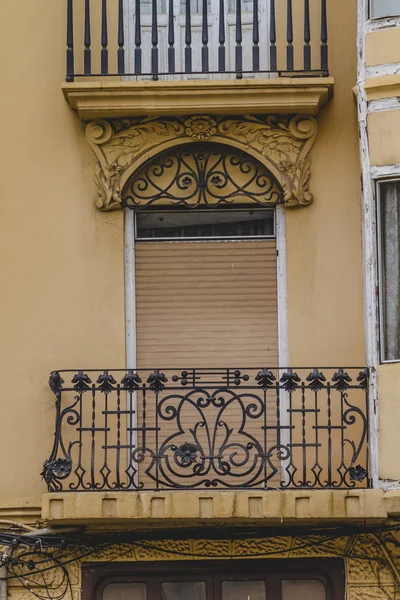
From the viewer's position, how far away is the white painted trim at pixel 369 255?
1515 cm

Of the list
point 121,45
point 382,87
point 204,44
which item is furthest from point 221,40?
point 382,87

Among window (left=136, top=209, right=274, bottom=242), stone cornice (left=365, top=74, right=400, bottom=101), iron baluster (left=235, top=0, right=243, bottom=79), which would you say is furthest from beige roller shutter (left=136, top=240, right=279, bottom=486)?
stone cornice (left=365, top=74, right=400, bottom=101)

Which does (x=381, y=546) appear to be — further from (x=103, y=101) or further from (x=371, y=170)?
(x=103, y=101)

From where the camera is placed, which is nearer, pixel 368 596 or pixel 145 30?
pixel 368 596

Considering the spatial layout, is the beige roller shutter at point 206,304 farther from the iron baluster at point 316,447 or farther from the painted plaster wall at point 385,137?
the painted plaster wall at point 385,137

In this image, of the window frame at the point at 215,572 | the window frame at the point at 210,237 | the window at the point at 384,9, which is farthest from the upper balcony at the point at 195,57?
the window frame at the point at 215,572

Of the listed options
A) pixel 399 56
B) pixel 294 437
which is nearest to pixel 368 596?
pixel 294 437

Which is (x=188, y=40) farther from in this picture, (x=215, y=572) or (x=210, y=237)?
(x=215, y=572)

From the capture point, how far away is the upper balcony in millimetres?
15836

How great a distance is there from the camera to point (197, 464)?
15.1 meters

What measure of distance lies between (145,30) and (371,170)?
2.70 m

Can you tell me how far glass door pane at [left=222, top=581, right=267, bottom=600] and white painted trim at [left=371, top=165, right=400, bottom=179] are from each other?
Result: 12.0 ft

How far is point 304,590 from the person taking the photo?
15461 millimetres

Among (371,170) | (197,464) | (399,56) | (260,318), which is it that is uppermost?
(399,56)
